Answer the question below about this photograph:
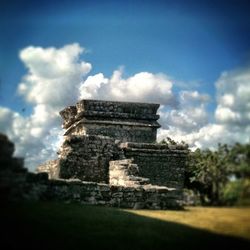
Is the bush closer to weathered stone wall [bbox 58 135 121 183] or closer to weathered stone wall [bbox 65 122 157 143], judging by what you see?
weathered stone wall [bbox 58 135 121 183]

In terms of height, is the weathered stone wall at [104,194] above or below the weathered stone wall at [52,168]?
below

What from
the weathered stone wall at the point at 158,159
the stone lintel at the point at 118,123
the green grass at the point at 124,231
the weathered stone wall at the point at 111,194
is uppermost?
the stone lintel at the point at 118,123

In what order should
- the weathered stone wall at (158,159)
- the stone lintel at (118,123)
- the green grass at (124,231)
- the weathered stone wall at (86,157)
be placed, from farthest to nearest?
1. the stone lintel at (118,123)
2. the weathered stone wall at (158,159)
3. the weathered stone wall at (86,157)
4. the green grass at (124,231)

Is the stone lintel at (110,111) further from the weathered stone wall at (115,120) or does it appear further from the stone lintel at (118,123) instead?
the stone lintel at (118,123)

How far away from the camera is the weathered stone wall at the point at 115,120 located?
17609mm

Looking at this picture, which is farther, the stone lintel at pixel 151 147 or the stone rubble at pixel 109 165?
the stone lintel at pixel 151 147

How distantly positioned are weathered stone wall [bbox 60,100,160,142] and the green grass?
12269 mm

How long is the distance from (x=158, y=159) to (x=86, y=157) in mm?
3360

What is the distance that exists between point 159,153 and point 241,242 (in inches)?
443

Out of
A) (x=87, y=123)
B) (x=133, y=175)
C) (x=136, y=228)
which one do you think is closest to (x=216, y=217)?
(x=136, y=228)

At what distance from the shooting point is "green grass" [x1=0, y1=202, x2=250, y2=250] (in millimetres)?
4090

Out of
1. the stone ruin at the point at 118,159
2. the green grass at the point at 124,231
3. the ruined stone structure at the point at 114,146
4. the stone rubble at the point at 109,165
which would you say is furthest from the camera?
the ruined stone structure at the point at 114,146

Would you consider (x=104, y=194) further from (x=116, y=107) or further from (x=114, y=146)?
(x=116, y=107)

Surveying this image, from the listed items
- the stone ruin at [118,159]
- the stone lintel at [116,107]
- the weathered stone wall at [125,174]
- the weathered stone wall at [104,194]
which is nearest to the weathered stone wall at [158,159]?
the stone ruin at [118,159]
